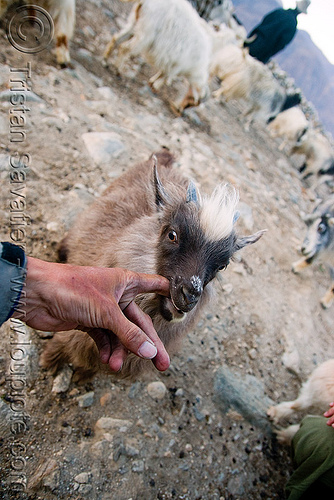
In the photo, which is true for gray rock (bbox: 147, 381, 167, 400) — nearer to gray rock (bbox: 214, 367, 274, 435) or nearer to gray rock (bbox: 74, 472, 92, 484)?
gray rock (bbox: 214, 367, 274, 435)

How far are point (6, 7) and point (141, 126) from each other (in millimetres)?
2495

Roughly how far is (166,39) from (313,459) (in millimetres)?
6847

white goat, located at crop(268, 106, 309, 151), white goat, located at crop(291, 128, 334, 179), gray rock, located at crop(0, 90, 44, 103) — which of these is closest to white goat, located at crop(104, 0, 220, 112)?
gray rock, located at crop(0, 90, 44, 103)

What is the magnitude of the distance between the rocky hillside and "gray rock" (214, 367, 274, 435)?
1 centimetres

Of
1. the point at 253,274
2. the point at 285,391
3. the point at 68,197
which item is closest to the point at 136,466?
the point at 285,391

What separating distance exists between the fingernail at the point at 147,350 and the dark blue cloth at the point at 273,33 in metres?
12.1

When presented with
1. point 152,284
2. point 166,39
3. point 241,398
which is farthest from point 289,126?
point 152,284

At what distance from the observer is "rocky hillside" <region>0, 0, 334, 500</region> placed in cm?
203

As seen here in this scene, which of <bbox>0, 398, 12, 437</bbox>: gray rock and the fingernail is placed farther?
<bbox>0, 398, 12, 437</bbox>: gray rock

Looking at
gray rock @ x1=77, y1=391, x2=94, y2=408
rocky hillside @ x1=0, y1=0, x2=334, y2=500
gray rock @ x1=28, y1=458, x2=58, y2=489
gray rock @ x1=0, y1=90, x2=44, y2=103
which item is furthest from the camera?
gray rock @ x1=0, y1=90, x2=44, y2=103

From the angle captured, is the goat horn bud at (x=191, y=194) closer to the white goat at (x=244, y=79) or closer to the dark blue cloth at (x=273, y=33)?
the white goat at (x=244, y=79)

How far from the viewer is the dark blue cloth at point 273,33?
9.76 m

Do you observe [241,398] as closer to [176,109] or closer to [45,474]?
[45,474]

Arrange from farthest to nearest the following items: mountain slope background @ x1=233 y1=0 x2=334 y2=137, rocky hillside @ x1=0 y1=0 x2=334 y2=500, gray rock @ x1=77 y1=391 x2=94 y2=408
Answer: mountain slope background @ x1=233 y1=0 x2=334 y2=137
gray rock @ x1=77 y1=391 x2=94 y2=408
rocky hillside @ x1=0 y1=0 x2=334 y2=500
